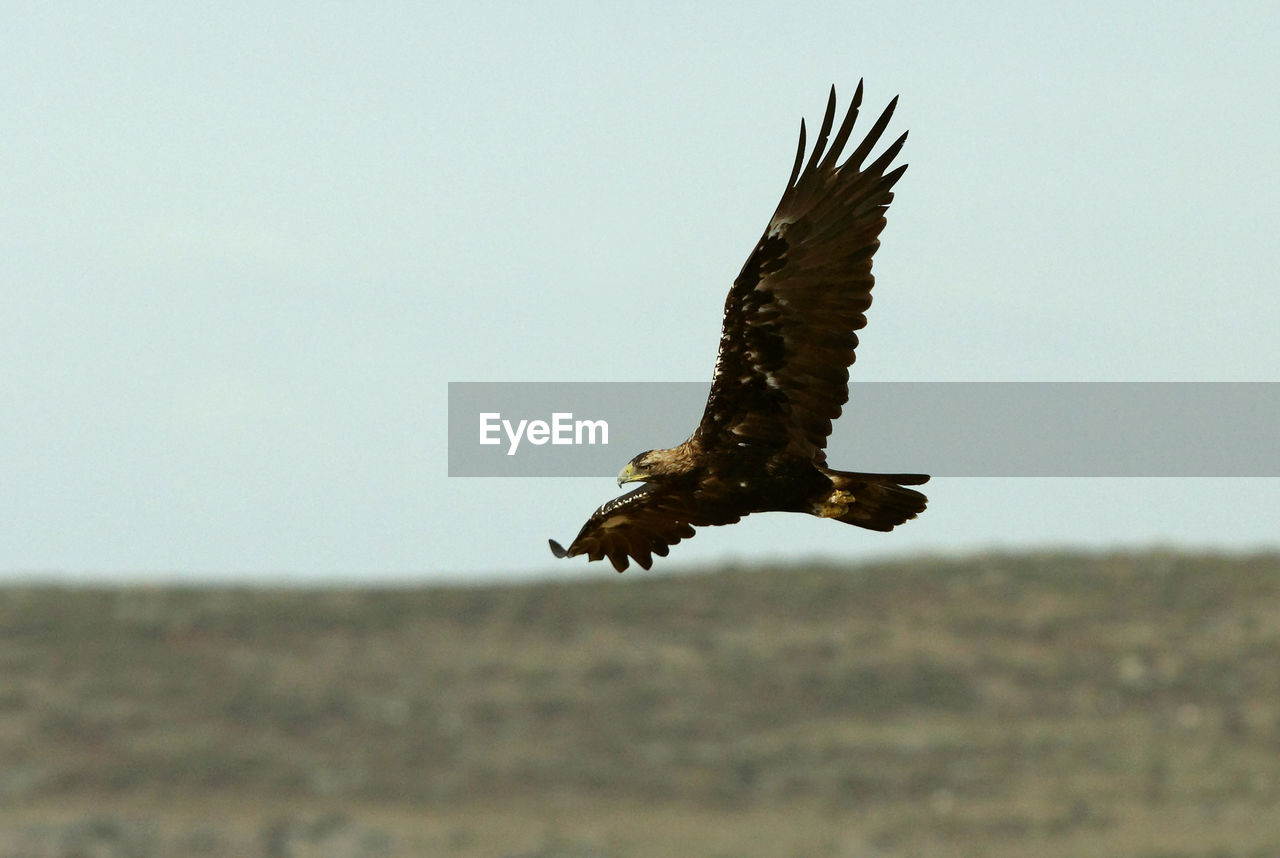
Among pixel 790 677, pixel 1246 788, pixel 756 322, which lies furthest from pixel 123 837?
pixel 756 322

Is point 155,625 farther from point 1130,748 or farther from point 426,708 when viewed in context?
point 1130,748

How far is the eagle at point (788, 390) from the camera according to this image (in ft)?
14.3

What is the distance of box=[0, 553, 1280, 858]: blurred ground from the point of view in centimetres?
5544

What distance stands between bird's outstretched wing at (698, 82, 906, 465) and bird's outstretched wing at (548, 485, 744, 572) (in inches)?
14.5

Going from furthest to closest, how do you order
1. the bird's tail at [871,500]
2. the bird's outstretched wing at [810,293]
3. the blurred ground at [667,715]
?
the blurred ground at [667,715]
the bird's outstretched wing at [810,293]
the bird's tail at [871,500]

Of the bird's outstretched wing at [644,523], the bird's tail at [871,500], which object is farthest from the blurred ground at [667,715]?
the bird's outstretched wing at [644,523]

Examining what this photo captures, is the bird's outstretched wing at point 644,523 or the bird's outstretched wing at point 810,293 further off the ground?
the bird's outstretched wing at point 810,293

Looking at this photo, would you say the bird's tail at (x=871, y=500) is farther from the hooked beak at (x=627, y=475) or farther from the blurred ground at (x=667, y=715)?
the blurred ground at (x=667, y=715)

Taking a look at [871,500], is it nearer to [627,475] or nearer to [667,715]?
[627,475]

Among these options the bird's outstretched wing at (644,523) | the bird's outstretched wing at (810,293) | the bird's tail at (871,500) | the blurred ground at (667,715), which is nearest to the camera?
the bird's outstretched wing at (644,523)

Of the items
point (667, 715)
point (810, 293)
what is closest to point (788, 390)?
point (810, 293)

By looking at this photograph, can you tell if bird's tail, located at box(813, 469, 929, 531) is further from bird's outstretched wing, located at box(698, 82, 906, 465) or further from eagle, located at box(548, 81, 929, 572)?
bird's outstretched wing, located at box(698, 82, 906, 465)

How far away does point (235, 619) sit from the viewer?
71.2m

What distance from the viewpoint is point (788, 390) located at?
16.0 ft
